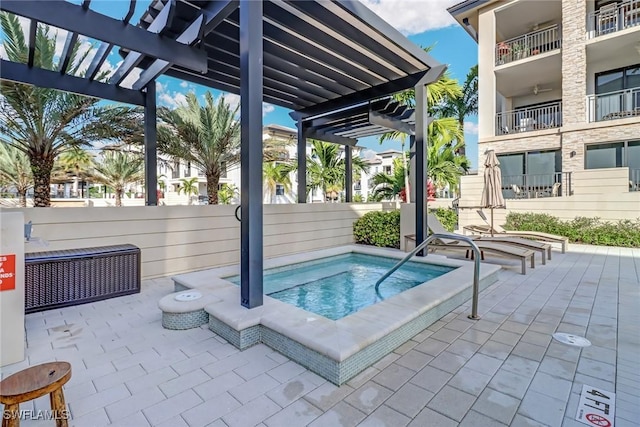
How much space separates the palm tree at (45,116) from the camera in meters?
6.55

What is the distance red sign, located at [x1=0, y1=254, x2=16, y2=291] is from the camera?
2559 mm

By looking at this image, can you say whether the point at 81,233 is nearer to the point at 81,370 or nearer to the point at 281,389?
the point at 81,370

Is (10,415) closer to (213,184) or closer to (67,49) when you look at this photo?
(67,49)

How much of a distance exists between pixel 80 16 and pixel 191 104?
250 inches

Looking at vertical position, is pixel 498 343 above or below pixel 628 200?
below

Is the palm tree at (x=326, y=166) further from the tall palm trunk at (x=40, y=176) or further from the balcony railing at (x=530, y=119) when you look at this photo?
the tall palm trunk at (x=40, y=176)

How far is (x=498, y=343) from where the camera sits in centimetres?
308

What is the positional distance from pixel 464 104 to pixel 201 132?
1632 centimetres

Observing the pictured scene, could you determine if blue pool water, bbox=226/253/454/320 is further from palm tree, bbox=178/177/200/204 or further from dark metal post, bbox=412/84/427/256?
palm tree, bbox=178/177/200/204

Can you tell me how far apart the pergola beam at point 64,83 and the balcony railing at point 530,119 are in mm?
14013

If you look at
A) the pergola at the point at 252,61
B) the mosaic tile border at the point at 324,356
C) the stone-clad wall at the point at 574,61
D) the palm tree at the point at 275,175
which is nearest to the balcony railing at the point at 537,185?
the stone-clad wall at the point at 574,61

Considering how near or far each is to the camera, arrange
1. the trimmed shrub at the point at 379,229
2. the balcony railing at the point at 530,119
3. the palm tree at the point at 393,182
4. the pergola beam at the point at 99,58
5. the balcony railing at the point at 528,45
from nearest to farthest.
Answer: the pergola beam at the point at 99,58
the trimmed shrub at the point at 379,229
the balcony railing at the point at 528,45
the balcony railing at the point at 530,119
the palm tree at the point at 393,182

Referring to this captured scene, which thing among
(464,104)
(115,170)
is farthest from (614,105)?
(115,170)

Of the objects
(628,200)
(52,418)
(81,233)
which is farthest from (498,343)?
(628,200)
